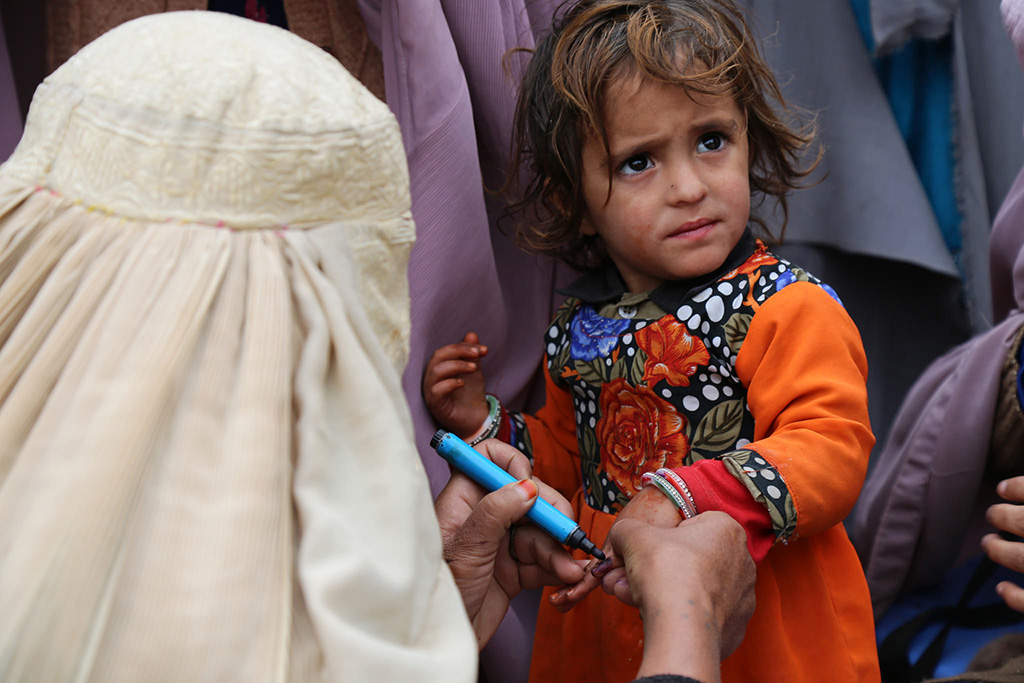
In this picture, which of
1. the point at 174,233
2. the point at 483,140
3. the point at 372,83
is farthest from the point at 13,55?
the point at 174,233

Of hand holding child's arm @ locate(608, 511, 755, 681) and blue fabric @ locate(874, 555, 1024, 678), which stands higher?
hand holding child's arm @ locate(608, 511, 755, 681)

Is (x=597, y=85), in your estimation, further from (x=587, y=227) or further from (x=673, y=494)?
(x=673, y=494)

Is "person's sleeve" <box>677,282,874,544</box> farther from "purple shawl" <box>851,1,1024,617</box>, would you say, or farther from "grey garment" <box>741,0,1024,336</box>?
"grey garment" <box>741,0,1024,336</box>

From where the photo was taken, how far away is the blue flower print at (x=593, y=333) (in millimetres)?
1115

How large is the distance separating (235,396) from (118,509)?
0.29ft

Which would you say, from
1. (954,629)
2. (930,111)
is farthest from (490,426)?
(930,111)

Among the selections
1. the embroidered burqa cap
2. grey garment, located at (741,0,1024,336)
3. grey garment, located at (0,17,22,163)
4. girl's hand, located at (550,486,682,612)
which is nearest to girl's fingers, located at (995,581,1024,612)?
girl's hand, located at (550,486,682,612)

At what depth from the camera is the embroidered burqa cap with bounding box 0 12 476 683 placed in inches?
18.5

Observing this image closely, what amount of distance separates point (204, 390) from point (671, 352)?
670mm

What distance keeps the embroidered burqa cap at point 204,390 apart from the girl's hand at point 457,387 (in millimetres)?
595

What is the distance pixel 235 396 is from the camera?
506 mm

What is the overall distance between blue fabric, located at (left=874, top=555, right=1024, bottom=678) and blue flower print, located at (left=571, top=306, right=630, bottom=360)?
2.45 feet

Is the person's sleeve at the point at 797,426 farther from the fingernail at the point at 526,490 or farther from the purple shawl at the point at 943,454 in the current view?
the purple shawl at the point at 943,454

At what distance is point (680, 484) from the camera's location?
892 millimetres
